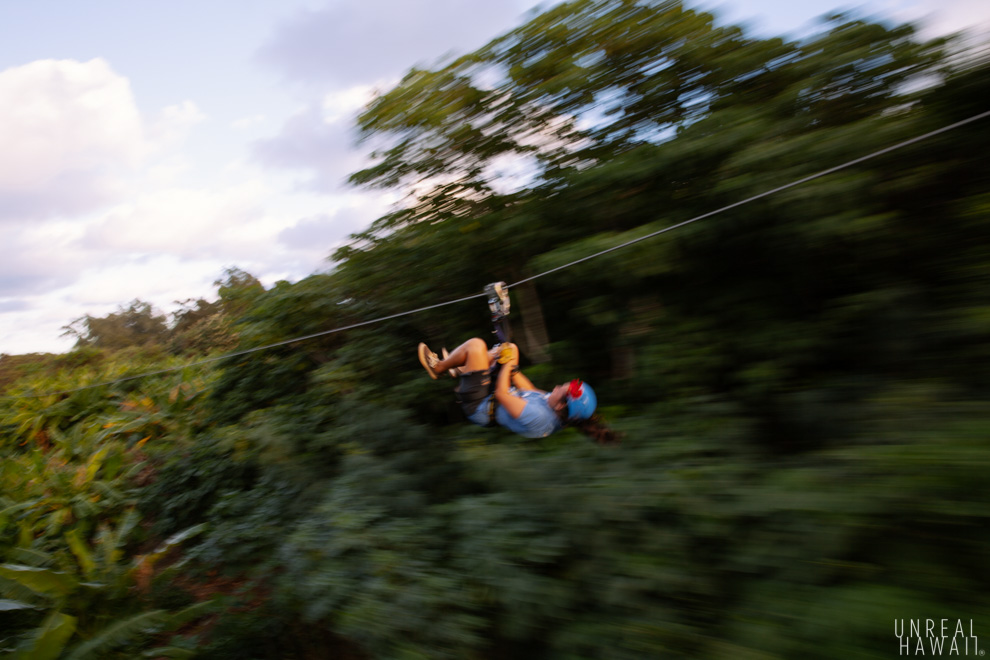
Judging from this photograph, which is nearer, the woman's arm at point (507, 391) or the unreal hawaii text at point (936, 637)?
the unreal hawaii text at point (936, 637)

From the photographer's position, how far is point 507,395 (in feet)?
12.9

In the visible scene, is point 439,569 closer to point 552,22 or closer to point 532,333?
point 532,333

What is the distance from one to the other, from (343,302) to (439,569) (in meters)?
3.80

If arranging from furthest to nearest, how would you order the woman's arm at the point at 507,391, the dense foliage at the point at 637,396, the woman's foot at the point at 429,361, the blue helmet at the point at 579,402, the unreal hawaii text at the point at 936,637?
the woman's foot at the point at 429,361 < the woman's arm at the point at 507,391 < the blue helmet at the point at 579,402 < the dense foliage at the point at 637,396 < the unreal hawaii text at the point at 936,637

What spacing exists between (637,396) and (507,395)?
3.74 ft

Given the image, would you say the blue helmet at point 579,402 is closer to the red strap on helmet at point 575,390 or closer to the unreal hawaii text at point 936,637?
the red strap on helmet at point 575,390

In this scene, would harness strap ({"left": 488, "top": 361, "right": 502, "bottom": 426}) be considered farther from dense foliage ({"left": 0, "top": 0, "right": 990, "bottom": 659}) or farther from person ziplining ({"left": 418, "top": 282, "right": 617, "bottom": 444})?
dense foliage ({"left": 0, "top": 0, "right": 990, "bottom": 659})

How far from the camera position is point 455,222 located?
17.8ft

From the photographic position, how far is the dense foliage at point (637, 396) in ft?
8.01

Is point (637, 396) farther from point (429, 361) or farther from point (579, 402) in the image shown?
point (429, 361)

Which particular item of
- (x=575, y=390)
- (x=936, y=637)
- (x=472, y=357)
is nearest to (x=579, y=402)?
(x=575, y=390)

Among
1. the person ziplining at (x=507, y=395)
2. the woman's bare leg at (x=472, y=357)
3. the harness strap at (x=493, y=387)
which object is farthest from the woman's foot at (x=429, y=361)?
the harness strap at (x=493, y=387)

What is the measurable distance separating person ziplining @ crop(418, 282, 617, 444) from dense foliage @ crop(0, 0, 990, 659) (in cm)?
22

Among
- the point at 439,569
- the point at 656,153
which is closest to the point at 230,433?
the point at 439,569
